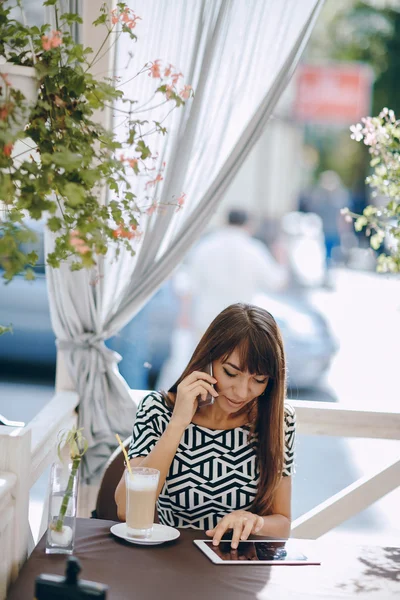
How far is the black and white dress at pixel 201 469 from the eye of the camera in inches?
72.1

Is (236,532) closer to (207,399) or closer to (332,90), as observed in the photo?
(207,399)

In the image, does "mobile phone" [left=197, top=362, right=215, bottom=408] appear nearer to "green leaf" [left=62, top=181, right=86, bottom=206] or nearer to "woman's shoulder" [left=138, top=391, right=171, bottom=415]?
"woman's shoulder" [left=138, top=391, right=171, bottom=415]

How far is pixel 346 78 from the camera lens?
15.0 metres

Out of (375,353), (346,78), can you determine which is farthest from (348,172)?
(375,353)

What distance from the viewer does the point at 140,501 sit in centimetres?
152

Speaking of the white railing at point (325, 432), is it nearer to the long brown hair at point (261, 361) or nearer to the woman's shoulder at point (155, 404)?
the woman's shoulder at point (155, 404)

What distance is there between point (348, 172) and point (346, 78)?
6694 mm

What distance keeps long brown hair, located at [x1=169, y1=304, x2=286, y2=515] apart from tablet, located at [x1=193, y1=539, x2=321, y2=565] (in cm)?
24

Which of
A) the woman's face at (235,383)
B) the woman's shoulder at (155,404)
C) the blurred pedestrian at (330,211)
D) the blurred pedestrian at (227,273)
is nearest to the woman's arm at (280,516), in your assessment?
the woman's face at (235,383)

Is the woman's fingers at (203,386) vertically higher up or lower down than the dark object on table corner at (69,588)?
higher up

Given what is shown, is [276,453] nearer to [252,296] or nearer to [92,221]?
[92,221]

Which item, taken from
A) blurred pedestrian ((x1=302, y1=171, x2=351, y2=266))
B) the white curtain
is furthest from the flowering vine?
blurred pedestrian ((x1=302, y1=171, x2=351, y2=266))

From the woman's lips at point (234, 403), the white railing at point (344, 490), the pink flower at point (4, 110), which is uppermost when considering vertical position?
the pink flower at point (4, 110)

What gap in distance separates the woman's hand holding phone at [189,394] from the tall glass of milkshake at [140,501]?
0.83 feet
